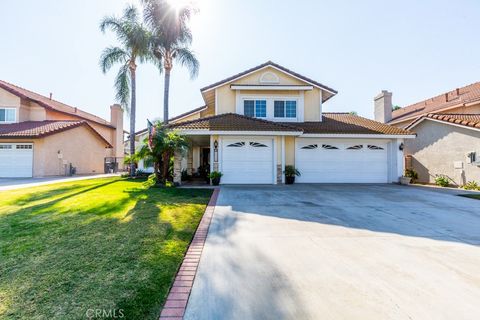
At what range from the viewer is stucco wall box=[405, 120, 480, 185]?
13.8 metres

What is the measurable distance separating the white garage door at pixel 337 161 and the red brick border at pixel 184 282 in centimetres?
1089

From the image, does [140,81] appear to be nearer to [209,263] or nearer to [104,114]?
[104,114]

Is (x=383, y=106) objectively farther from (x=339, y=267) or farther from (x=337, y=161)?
(x=339, y=267)

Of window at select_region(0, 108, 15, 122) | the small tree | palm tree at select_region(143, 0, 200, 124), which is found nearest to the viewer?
the small tree

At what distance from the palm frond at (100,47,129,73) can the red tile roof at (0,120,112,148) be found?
6377mm

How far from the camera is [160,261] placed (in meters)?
3.68

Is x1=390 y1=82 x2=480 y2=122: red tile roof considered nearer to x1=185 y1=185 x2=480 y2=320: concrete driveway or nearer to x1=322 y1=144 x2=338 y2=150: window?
x1=322 y1=144 x2=338 y2=150: window

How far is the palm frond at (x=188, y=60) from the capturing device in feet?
60.0

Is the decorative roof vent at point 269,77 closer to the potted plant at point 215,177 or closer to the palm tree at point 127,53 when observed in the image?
the potted plant at point 215,177

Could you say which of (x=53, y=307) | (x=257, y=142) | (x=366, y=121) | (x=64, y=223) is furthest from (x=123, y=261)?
(x=366, y=121)

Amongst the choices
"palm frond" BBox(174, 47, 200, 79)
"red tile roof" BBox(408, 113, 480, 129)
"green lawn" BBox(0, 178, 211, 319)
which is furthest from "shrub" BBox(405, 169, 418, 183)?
"palm frond" BBox(174, 47, 200, 79)

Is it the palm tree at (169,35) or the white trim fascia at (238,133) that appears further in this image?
the palm tree at (169,35)

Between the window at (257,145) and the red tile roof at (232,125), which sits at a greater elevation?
the red tile roof at (232,125)

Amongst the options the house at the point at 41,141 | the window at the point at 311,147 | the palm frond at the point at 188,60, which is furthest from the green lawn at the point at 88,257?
the house at the point at 41,141
